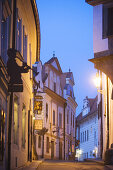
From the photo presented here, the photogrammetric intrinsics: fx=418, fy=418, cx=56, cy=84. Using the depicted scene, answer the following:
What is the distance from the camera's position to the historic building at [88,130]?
56375 millimetres

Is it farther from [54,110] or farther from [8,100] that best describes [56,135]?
[8,100]

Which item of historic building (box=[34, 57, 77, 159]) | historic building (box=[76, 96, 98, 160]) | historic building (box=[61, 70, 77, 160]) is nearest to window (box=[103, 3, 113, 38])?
historic building (box=[34, 57, 77, 159])

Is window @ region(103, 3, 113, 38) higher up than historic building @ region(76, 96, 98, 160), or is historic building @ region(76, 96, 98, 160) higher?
window @ region(103, 3, 113, 38)

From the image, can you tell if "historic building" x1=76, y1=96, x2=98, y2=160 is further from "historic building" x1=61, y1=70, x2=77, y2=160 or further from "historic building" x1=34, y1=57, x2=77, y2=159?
"historic building" x1=34, y1=57, x2=77, y2=159

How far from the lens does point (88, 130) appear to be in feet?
204

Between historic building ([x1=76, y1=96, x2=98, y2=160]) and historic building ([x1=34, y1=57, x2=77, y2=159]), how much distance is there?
3.59 m

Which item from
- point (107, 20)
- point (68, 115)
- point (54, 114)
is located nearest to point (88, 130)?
point (68, 115)

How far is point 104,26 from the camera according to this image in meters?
21.8

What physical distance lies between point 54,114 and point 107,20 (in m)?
23.7

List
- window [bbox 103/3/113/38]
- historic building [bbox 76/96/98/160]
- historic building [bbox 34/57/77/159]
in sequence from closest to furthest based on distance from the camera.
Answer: window [bbox 103/3/113/38] < historic building [bbox 34/57/77/159] < historic building [bbox 76/96/98/160]

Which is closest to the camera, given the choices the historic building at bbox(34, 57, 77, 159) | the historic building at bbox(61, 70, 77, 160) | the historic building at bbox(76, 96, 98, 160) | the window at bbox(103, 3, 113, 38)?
the window at bbox(103, 3, 113, 38)

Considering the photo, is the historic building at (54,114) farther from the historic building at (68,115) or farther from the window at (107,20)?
the window at (107,20)

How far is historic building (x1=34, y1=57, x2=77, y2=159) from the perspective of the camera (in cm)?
3803

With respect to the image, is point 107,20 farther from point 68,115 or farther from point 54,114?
point 68,115
